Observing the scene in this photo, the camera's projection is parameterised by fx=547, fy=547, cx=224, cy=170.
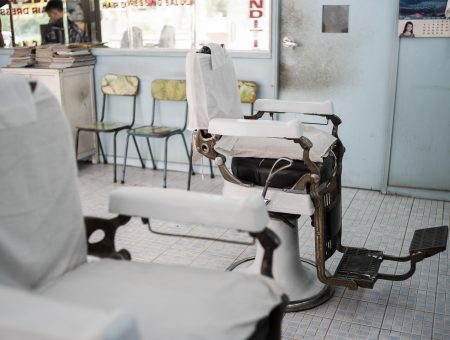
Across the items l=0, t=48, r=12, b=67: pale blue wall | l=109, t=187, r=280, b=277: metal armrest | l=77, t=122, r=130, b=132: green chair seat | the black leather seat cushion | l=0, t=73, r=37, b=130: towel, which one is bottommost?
l=77, t=122, r=130, b=132: green chair seat

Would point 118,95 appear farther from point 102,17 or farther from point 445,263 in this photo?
point 445,263

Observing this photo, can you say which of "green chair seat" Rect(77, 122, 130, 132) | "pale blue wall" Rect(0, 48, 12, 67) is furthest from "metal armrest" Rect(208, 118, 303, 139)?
"pale blue wall" Rect(0, 48, 12, 67)

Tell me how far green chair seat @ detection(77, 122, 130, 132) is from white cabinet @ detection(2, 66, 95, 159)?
21cm

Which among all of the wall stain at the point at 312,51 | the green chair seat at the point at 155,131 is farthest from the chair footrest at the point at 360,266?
the green chair seat at the point at 155,131

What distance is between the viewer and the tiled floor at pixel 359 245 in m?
2.22

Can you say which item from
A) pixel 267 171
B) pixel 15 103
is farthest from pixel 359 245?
pixel 15 103

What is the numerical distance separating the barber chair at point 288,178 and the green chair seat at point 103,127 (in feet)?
6.02

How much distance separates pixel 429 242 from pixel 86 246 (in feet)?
4.83

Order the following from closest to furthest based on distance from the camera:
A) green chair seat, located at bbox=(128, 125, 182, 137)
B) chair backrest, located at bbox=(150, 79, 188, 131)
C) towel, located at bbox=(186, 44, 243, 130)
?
towel, located at bbox=(186, 44, 243, 130) < green chair seat, located at bbox=(128, 125, 182, 137) < chair backrest, located at bbox=(150, 79, 188, 131)

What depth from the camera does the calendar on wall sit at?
3475mm

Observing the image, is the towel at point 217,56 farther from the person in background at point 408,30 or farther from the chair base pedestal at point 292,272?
the person in background at point 408,30

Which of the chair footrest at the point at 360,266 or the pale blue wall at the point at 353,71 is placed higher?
the pale blue wall at the point at 353,71

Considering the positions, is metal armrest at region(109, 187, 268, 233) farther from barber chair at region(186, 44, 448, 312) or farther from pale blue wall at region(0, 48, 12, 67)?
pale blue wall at region(0, 48, 12, 67)

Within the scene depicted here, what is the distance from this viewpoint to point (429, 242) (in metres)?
2.31
